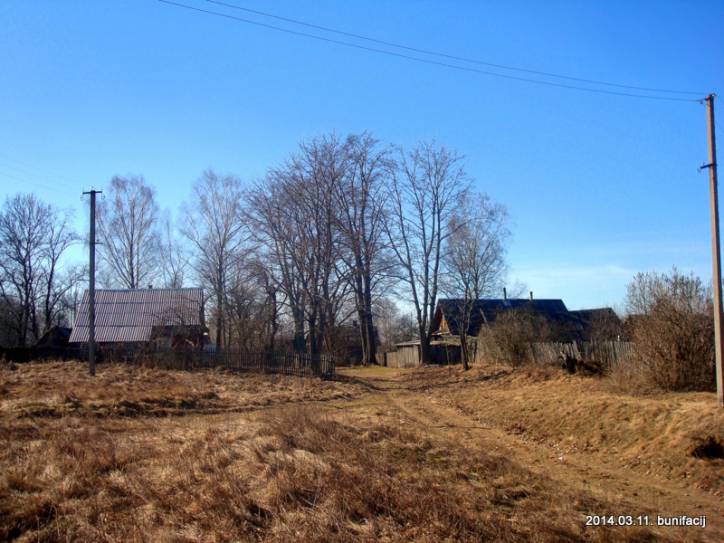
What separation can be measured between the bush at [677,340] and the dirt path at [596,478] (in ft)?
13.4

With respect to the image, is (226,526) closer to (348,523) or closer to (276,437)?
(348,523)

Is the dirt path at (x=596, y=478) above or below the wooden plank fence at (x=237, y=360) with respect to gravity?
below

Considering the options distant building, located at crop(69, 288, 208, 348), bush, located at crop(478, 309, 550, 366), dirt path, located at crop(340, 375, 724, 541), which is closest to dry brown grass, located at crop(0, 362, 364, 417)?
dirt path, located at crop(340, 375, 724, 541)

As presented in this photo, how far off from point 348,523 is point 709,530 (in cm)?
432

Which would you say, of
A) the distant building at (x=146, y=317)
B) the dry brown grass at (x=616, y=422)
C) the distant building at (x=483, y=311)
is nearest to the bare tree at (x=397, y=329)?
the distant building at (x=483, y=311)

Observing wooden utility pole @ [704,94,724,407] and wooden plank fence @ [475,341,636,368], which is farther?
wooden plank fence @ [475,341,636,368]

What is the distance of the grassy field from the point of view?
590 centimetres

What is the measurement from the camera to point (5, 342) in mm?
54219

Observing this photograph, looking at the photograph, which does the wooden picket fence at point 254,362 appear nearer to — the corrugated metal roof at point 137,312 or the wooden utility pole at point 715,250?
the corrugated metal roof at point 137,312

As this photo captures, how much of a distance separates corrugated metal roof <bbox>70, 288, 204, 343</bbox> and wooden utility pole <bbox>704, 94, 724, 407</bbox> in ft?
108

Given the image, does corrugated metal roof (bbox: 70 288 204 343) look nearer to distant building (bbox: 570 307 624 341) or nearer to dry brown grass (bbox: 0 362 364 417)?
dry brown grass (bbox: 0 362 364 417)

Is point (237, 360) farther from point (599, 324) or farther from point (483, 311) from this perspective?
point (483, 311)

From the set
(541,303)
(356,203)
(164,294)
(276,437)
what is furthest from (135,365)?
(541,303)

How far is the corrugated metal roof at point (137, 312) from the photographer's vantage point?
3978cm
